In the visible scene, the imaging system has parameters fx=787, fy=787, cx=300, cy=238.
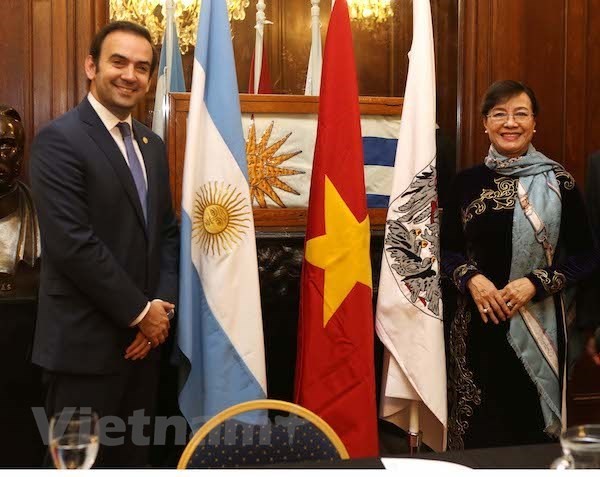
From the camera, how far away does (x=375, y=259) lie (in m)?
3.40

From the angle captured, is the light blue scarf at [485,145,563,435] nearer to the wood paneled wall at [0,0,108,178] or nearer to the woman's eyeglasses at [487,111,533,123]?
the woman's eyeglasses at [487,111,533,123]

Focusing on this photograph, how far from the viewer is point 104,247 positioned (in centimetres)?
228

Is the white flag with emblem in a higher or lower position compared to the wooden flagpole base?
higher

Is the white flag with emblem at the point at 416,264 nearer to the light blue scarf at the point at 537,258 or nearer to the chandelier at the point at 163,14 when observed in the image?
the light blue scarf at the point at 537,258

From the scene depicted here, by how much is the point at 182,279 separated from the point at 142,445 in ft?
1.80

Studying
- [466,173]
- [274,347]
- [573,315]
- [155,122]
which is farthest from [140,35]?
[573,315]

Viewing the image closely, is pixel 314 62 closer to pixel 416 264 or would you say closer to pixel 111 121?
pixel 416 264

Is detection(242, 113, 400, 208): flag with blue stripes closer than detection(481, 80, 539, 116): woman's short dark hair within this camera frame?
No

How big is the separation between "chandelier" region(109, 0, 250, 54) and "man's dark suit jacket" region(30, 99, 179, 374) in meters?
1.79

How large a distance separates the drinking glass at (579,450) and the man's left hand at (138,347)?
1487 millimetres

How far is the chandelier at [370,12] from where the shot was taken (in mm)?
4215

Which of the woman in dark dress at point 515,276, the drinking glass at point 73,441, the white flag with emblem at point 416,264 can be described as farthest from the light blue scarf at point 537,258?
the drinking glass at point 73,441

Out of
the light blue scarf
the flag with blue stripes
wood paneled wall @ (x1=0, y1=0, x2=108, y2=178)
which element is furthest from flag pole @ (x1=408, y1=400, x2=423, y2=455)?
wood paneled wall @ (x1=0, y1=0, x2=108, y2=178)

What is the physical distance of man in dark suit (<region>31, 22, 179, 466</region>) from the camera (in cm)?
227
